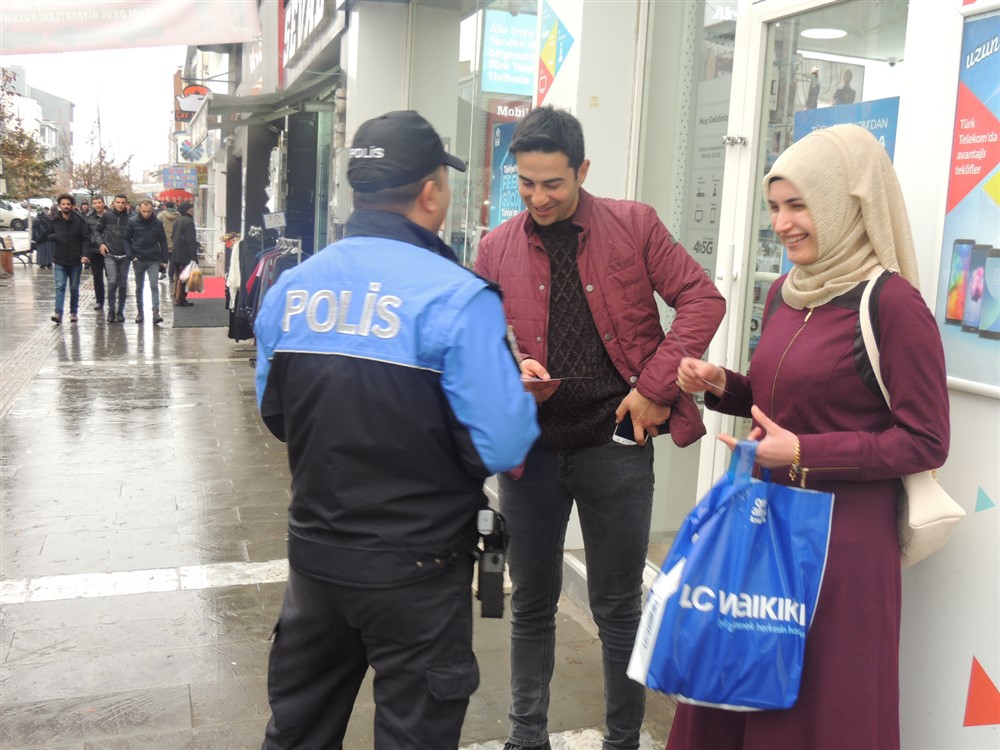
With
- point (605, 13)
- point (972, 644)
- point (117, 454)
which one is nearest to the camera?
point (972, 644)

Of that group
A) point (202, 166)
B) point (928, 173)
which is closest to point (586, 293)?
point (928, 173)

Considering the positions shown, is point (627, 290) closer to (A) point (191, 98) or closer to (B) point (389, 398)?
(B) point (389, 398)

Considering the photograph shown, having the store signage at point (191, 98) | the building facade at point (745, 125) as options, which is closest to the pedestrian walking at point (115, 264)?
the building facade at point (745, 125)

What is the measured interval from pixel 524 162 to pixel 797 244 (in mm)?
928

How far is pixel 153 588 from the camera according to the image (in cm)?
497

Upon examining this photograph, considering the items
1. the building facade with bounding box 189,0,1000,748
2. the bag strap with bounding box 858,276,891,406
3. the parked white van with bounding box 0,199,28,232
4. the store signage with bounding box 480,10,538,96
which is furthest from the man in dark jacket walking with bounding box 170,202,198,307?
the parked white van with bounding box 0,199,28,232

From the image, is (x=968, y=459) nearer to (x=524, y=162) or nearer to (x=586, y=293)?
(x=586, y=293)

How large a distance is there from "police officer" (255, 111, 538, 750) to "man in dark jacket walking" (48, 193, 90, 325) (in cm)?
1492

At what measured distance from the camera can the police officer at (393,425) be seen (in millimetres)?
2129

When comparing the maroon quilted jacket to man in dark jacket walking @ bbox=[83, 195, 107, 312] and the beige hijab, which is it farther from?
man in dark jacket walking @ bbox=[83, 195, 107, 312]

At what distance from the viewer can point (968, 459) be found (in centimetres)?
247

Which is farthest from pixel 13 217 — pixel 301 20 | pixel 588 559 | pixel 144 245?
pixel 588 559

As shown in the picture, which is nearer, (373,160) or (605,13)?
(373,160)

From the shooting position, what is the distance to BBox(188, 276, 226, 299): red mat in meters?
20.5
